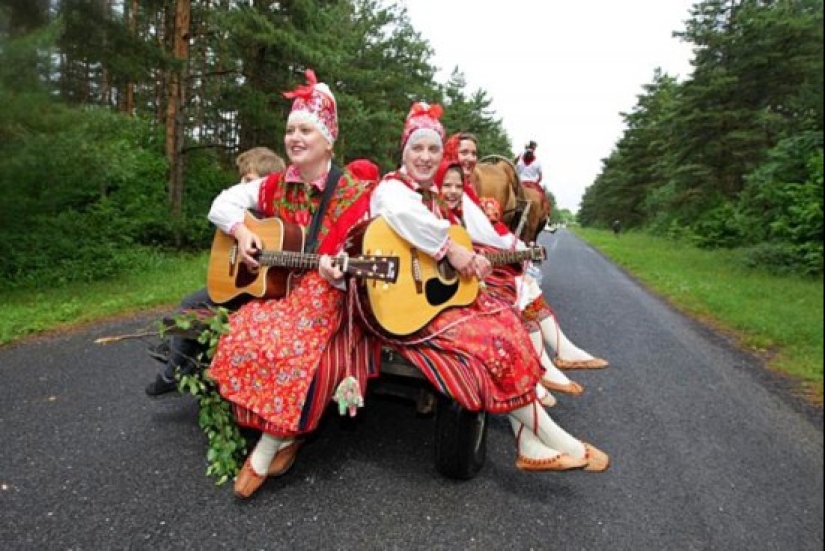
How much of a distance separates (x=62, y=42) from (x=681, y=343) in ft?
28.7

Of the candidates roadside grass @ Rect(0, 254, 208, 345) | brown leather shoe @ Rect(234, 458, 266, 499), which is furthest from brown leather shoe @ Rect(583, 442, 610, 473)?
roadside grass @ Rect(0, 254, 208, 345)

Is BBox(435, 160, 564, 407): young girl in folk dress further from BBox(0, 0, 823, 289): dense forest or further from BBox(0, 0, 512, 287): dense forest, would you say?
BBox(0, 0, 512, 287): dense forest

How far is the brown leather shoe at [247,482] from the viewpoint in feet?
8.00

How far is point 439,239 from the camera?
250cm

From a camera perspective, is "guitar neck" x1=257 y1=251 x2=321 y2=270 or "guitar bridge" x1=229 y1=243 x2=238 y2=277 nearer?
"guitar neck" x1=257 y1=251 x2=321 y2=270

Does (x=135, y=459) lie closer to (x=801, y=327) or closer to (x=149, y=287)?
(x=801, y=327)

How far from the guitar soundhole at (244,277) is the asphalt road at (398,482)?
1039 millimetres

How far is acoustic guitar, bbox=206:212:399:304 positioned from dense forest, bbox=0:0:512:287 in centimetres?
415

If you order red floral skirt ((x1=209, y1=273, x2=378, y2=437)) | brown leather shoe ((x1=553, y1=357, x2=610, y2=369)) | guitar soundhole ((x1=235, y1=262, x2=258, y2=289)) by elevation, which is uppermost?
guitar soundhole ((x1=235, y1=262, x2=258, y2=289))

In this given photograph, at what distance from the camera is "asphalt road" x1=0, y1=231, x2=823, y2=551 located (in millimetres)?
2229

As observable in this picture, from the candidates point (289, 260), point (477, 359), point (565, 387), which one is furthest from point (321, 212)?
point (565, 387)

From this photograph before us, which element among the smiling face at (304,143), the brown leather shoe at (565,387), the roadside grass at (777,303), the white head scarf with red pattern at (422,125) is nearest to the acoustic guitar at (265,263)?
the smiling face at (304,143)

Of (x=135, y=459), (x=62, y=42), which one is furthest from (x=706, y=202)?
(x=62, y=42)

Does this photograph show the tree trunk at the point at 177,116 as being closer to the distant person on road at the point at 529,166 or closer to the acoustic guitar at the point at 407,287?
the distant person on road at the point at 529,166
